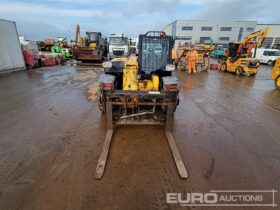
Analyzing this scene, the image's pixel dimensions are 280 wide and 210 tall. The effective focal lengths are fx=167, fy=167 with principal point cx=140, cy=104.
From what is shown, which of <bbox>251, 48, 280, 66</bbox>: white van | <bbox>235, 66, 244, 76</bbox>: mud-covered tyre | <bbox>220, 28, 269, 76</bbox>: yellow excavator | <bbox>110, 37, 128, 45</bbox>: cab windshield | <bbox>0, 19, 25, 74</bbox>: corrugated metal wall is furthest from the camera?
<bbox>251, 48, 280, 66</bbox>: white van

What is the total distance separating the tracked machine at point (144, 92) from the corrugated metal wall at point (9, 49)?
9.37 metres

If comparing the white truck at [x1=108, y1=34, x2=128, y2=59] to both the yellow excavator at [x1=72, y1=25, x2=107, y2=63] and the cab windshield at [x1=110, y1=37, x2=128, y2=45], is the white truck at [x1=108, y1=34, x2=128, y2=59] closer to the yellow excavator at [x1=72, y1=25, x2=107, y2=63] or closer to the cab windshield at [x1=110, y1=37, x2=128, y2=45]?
the cab windshield at [x1=110, y1=37, x2=128, y2=45]

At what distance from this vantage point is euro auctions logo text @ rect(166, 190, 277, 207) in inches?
83.6

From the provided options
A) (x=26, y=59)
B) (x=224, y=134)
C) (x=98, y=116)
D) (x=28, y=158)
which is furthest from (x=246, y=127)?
(x=26, y=59)

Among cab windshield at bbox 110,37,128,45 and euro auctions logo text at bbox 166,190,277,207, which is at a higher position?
cab windshield at bbox 110,37,128,45

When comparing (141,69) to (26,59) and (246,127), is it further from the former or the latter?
(26,59)

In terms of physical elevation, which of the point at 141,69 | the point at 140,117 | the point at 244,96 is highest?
the point at 141,69

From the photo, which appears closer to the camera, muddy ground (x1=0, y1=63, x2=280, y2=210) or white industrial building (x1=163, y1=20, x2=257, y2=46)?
muddy ground (x1=0, y1=63, x2=280, y2=210)

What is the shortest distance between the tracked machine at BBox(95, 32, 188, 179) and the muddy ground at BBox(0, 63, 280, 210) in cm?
18

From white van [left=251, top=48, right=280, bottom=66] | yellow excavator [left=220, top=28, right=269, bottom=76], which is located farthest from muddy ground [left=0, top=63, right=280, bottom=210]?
white van [left=251, top=48, right=280, bottom=66]

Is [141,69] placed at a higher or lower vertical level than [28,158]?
higher

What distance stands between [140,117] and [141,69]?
1.49 meters

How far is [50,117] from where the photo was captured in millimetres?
4438

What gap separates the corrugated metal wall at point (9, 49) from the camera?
32.7 ft
